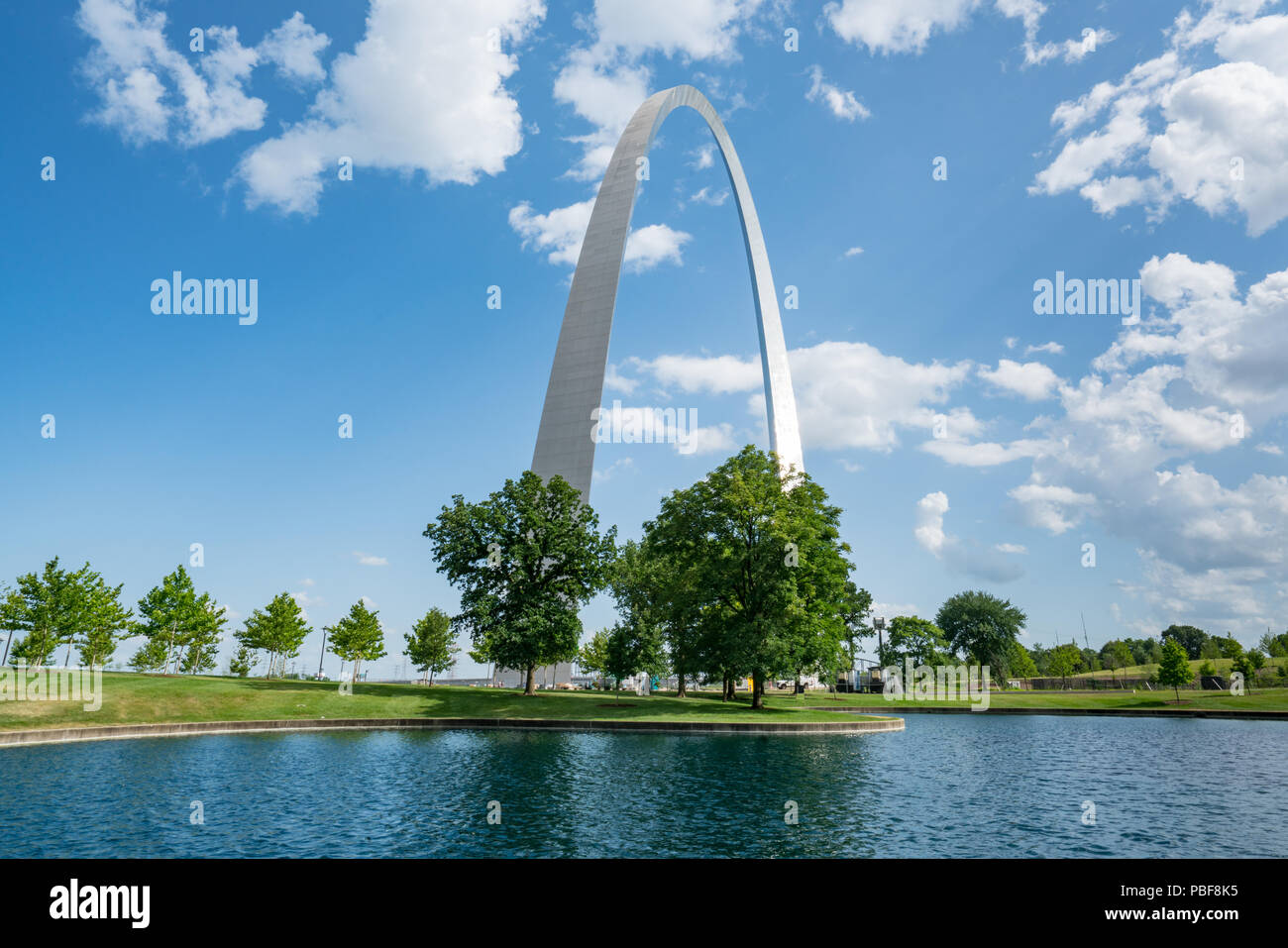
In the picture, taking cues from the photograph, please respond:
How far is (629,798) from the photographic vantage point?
17.4 m

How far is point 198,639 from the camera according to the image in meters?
59.8

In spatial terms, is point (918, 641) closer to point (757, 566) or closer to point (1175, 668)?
point (1175, 668)

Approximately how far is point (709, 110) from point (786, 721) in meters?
57.3

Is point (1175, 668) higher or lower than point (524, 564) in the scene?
lower

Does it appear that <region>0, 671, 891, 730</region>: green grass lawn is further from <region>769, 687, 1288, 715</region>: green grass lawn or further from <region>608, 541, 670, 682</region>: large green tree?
<region>769, 687, 1288, 715</region>: green grass lawn

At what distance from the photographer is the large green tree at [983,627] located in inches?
3595

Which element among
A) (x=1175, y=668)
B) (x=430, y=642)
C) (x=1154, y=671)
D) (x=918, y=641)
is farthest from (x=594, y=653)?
(x=1154, y=671)

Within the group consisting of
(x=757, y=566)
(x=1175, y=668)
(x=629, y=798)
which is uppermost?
(x=757, y=566)

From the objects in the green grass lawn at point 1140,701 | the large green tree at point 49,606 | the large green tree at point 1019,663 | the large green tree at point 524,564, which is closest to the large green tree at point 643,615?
the large green tree at point 524,564

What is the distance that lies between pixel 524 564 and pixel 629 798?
2841 cm

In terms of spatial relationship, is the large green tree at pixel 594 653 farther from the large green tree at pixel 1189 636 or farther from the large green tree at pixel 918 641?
the large green tree at pixel 1189 636

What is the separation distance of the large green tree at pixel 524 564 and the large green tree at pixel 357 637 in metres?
23.7
